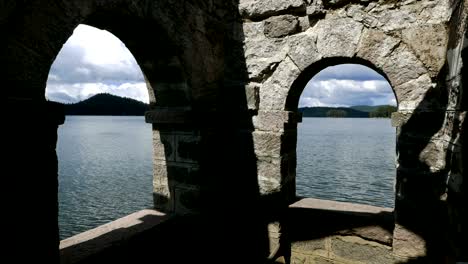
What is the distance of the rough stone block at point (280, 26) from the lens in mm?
3375

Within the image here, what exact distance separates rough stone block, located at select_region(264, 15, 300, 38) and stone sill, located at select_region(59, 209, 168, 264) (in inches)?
87.1

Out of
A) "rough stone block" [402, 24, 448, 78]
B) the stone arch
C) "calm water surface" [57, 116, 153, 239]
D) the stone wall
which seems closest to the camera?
the stone arch

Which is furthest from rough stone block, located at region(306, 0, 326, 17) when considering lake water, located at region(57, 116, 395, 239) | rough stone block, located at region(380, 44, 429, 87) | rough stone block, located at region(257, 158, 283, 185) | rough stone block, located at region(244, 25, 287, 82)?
lake water, located at region(57, 116, 395, 239)

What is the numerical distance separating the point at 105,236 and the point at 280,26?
262 cm

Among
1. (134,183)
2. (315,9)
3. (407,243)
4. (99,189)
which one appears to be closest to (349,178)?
(134,183)

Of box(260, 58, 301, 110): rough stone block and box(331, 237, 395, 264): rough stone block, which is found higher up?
box(260, 58, 301, 110): rough stone block

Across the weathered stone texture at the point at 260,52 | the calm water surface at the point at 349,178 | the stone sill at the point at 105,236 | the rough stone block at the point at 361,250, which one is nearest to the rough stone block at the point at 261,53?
the weathered stone texture at the point at 260,52

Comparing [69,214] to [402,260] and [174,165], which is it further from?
[402,260]

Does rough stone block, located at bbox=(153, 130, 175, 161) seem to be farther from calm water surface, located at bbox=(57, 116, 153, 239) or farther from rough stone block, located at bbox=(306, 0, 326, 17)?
calm water surface, located at bbox=(57, 116, 153, 239)

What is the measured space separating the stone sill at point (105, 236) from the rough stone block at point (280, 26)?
87.1 inches

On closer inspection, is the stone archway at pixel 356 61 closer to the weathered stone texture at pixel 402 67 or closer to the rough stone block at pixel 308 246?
the weathered stone texture at pixel 402 67

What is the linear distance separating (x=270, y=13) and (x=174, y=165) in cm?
190

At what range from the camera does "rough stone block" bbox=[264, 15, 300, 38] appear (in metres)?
3.38

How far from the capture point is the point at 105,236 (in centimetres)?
279
